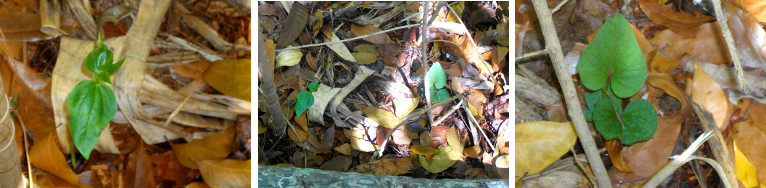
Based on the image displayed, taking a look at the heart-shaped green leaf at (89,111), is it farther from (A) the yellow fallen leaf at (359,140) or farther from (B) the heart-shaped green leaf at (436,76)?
(B) the heart-shaped green leaf at (436,76)

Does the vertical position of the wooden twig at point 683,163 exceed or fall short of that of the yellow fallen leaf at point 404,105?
it falls short

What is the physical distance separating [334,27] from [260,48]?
10 cm

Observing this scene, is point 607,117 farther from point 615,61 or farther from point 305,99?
point 305,99

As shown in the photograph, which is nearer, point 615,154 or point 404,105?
point 404,105

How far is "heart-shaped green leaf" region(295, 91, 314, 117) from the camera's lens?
637 millimetres

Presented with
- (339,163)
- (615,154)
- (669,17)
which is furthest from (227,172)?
(669,17)

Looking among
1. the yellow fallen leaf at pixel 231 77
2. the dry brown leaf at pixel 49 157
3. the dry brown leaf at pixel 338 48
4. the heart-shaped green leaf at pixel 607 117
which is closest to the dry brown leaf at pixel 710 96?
the heart-shaped green leaf at pixel 607 117

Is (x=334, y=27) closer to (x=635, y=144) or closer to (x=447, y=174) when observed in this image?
(x=447, y=174)

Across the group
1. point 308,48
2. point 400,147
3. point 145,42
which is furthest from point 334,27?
point 145,42

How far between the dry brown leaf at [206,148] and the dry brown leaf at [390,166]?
0.23m

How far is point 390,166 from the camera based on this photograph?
0.65m

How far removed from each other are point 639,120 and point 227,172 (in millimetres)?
598

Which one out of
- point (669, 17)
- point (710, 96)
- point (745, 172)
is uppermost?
point (669, 17)

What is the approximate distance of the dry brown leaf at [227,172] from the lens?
0.75 meters
